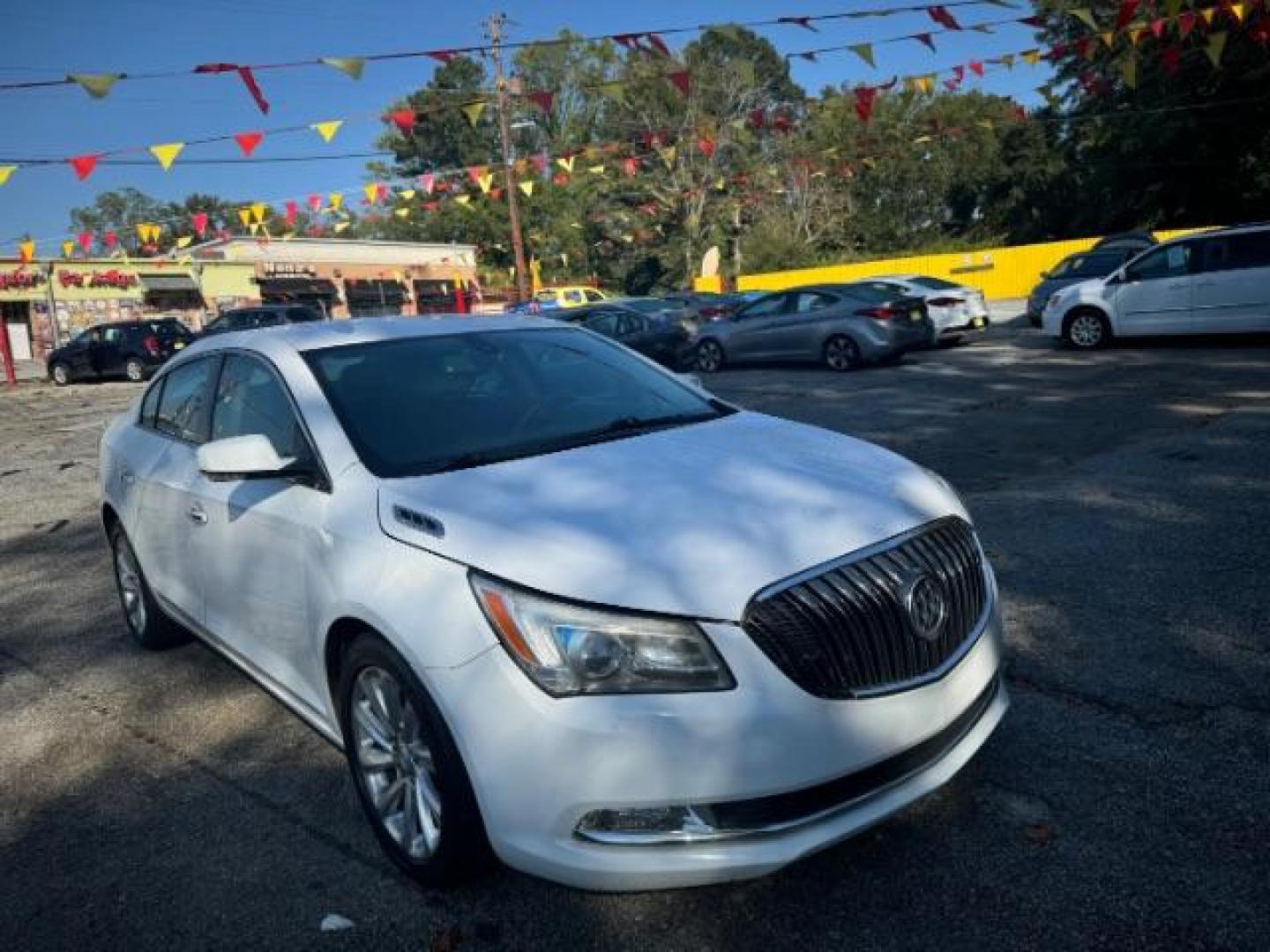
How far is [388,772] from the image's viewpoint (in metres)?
2.77

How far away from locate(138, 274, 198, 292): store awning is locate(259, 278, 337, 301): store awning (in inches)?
130

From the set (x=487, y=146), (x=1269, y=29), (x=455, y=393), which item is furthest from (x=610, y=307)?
(x=487, y=146)

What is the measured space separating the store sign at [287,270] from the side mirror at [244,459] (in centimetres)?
4656

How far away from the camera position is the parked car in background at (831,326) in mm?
14531

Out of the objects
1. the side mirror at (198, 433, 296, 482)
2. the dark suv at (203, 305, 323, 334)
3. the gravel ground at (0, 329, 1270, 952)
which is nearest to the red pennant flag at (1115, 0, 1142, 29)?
the gravel ground at (0, 329, 1270, 952)

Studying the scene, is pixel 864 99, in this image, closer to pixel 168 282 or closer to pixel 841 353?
pixel 841 353

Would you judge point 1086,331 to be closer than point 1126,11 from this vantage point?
No

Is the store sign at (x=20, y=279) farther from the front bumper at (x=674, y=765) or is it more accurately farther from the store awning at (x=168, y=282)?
the front bumper at (x=674, y=765)

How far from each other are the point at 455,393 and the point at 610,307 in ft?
48.1

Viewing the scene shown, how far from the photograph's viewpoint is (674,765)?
7.03ft

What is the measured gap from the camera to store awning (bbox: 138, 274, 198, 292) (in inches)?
1652

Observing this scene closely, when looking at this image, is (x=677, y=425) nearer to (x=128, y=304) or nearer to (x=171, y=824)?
(x=171, y=824)

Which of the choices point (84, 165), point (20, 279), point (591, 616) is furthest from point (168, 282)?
point (591, 616)

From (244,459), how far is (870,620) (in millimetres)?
2032
